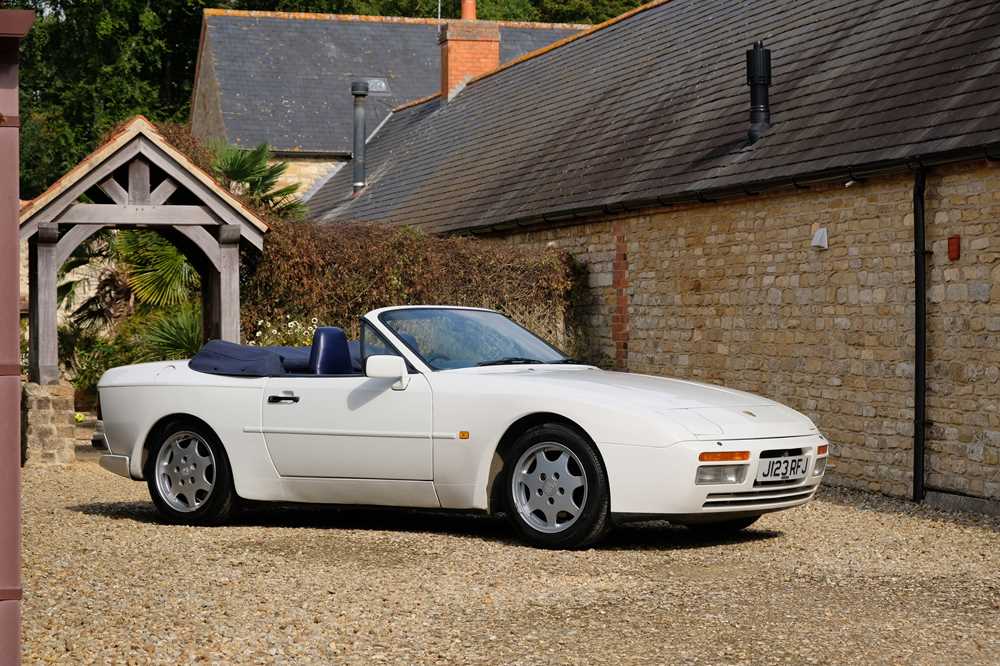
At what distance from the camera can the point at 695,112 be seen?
17.3m

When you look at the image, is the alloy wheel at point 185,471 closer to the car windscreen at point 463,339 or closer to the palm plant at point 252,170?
the car windscreen at point 463,339

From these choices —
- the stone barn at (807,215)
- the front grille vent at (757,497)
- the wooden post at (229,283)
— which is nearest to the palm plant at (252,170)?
the stone barn at (807,215)

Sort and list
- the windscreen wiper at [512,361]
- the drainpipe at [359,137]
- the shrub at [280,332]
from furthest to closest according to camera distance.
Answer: the drainpipe at [359,137] < the shrub at [280,332] < the windscreen wiper at [512,361]

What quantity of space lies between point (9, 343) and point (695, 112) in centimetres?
1419

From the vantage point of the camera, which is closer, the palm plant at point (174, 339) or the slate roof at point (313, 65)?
the palm plant at point (174, 339)

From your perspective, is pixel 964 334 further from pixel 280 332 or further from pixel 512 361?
pixel 280 332

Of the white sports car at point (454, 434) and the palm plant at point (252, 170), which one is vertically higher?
the palm plant at point (252, 170)

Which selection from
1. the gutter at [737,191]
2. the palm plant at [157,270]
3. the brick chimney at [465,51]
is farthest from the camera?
the brick chimney at [465,51]

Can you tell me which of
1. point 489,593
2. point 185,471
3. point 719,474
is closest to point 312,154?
point 185,471

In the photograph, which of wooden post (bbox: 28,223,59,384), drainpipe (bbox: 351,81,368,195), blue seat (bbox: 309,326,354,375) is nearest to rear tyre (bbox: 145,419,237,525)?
blue seat (bbox: 309,326,354,375)

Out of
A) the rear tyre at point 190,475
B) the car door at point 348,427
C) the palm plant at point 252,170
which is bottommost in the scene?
the rear tyre at point 190,475

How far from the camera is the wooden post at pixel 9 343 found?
3861 mm

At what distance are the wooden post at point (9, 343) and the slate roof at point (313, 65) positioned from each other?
29.4 metres

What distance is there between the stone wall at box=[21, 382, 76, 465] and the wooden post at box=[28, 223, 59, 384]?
374mm
